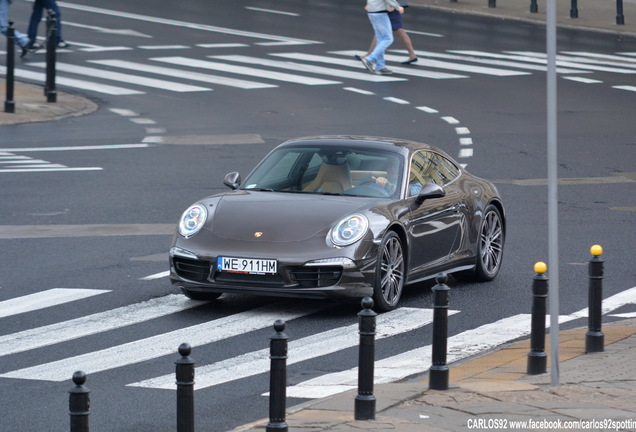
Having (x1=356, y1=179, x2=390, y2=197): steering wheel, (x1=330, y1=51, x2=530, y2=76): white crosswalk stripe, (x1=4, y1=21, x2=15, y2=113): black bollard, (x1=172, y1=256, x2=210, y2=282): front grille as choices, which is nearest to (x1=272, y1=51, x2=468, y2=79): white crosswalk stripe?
(x1=330, y1=51, x2=530, y2=76): white crosswalk stripe

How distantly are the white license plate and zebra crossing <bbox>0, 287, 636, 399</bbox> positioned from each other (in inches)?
14.4

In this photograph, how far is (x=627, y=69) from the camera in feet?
100

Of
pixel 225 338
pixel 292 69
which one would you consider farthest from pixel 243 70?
pixel 225 338

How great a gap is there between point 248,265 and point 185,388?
16.0 ft

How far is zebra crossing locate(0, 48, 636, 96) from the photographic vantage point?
91.7 feet

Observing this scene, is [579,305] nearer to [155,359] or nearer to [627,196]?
[155,359]

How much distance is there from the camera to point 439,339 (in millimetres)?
8797

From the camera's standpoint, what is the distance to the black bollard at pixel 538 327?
9.29 meters

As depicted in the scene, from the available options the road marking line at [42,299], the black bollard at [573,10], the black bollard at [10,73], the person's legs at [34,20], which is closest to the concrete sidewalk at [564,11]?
the black bollard at [573,10]

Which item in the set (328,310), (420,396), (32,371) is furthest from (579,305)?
(32,371)

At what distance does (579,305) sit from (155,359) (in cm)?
393

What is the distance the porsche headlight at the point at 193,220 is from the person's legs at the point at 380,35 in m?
17.5

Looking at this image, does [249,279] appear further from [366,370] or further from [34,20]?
[34,20]

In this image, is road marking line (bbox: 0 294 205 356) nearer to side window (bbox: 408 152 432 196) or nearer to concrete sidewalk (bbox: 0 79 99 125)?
side window (bbox: 408 152 432 196)
